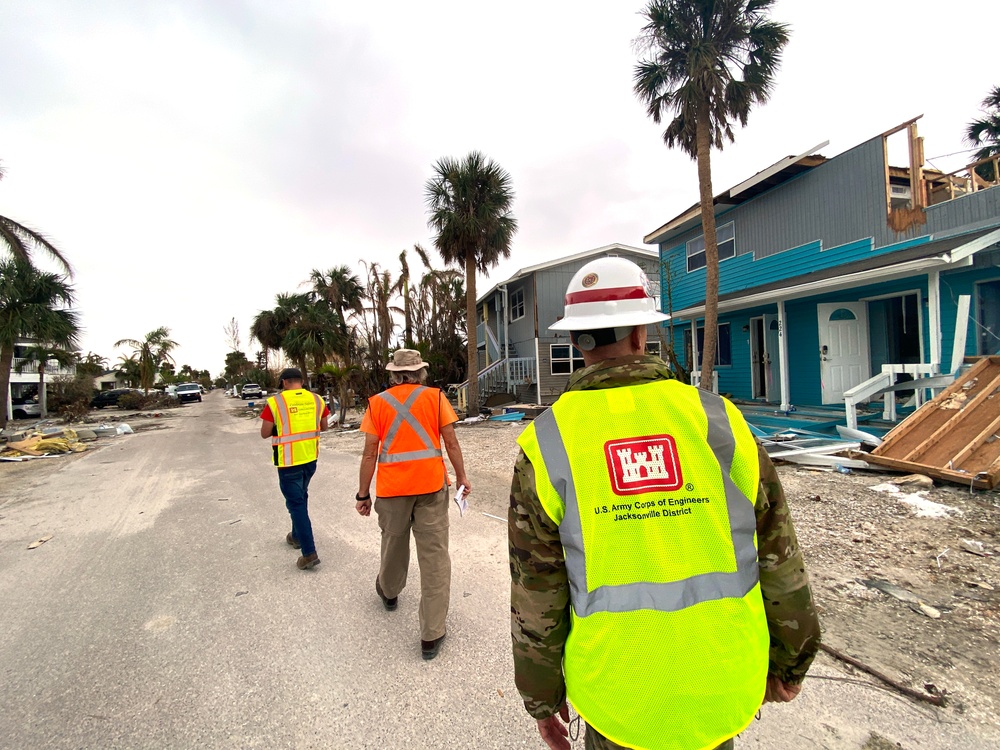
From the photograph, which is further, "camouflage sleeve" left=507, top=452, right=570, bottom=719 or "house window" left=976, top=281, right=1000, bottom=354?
"house window" left=976, top=281, right=1000, bottom=354

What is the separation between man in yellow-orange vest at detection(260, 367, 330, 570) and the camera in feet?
13.2

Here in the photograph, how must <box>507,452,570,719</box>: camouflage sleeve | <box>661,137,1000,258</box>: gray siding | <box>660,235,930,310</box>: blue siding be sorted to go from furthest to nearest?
1. <box>660,235,930,310</box>: blue siding
2. <box>661,137,1000,258</box>: gray siding
3. <box>507,452,570,719</box>: camouflage sleeve

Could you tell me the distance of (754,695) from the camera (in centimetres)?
121

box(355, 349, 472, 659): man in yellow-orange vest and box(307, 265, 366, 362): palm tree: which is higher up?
box(307, 265, 366, 362): palm tree

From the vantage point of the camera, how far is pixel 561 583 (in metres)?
1.26

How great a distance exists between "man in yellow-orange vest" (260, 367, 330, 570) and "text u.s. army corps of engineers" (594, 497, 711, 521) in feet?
11.2

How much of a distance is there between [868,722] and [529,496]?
7.16ft

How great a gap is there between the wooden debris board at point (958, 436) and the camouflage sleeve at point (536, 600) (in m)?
6.02

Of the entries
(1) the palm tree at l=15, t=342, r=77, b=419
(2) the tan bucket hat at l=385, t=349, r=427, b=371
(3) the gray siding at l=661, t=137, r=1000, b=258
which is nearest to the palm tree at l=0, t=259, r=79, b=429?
(1) the palm tree at l=15, t=342, r=77, b=419

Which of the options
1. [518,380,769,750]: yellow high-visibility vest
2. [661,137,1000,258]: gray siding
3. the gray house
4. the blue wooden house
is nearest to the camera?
[518,380,769,750]: yellow high-visibility vest

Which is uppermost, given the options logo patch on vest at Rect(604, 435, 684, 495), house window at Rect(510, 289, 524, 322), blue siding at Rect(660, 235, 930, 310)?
house window at Rect(510, 289, 524, 322)

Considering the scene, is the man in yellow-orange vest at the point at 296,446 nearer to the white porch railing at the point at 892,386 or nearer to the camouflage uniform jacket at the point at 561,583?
the camouflage uniform jacket at the point at 561,583

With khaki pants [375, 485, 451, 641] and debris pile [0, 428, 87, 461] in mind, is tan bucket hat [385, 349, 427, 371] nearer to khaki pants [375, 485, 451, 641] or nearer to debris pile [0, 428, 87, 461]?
khaki pants [375, 485, 451, 641]

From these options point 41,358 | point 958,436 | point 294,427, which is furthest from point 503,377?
point 41,358
